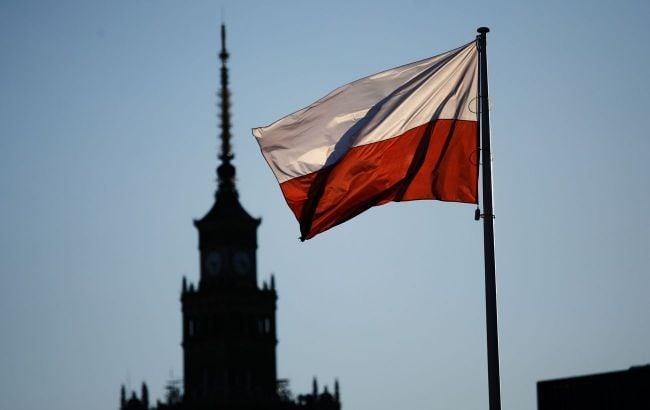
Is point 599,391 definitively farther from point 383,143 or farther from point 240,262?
point 240,262

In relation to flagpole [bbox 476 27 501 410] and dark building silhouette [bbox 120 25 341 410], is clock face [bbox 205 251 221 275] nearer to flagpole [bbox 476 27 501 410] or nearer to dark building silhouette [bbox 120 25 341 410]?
dark building silhouette [bbox 120 25 341 410]

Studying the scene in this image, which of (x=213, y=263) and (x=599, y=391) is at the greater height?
(x=213, y=263)

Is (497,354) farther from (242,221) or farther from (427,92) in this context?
(242,221)

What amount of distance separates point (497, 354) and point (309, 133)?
22.6ft

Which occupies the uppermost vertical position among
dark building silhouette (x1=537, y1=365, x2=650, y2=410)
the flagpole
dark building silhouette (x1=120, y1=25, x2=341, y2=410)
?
dark building silhouette (x1=120, y1=25, x2=341, y2=410)

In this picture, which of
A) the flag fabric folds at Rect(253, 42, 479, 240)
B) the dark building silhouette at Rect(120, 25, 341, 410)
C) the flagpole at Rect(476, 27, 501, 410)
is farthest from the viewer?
the dark building silhouette at Rect(120, 25, 341, 410)

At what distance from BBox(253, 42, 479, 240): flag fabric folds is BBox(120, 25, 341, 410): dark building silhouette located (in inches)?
5965

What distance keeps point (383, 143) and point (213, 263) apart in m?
157

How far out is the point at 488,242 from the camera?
3972 cm

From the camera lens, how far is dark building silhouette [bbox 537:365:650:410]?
87.0 m

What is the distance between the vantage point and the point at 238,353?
197 metres

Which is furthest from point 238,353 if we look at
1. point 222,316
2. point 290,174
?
point 290,174

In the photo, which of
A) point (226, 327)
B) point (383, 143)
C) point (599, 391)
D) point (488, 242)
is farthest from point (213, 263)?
point (488, 242)

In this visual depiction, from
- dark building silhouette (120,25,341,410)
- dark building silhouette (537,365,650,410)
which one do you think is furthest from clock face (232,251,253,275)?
dark building silhouette (537,365,650,410)
